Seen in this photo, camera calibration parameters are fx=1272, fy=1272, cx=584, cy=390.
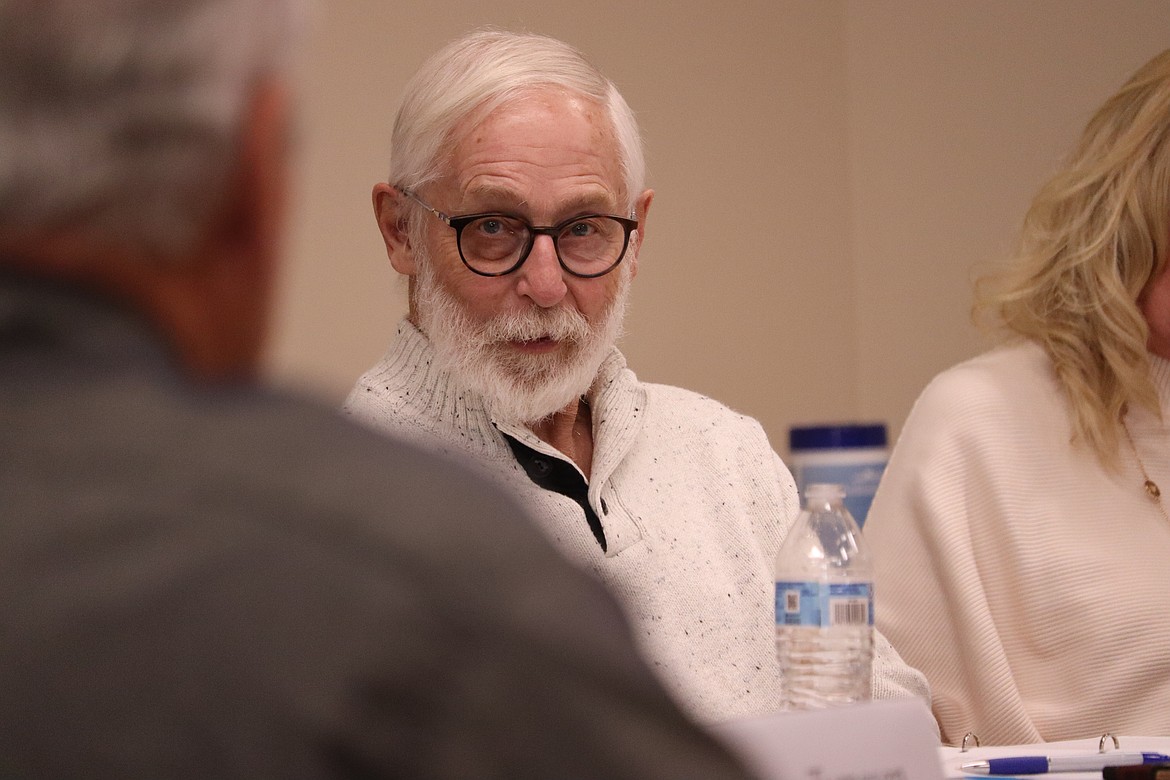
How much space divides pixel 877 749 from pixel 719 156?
10.4ft

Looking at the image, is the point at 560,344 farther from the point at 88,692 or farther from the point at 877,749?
the point at 88,692

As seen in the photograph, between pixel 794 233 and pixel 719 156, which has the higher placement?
pixel 719 156

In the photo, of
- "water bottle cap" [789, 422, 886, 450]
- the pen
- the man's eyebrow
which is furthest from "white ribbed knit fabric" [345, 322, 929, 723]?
"water bottle cap" [789, 422, 886, 450]

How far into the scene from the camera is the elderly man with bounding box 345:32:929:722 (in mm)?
1737

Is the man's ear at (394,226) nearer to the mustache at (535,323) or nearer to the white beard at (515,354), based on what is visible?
the white beard at (515,354)

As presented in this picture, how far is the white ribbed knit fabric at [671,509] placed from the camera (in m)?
1.68

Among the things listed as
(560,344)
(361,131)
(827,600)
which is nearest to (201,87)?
(827,600)

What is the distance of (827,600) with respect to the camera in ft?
4.65

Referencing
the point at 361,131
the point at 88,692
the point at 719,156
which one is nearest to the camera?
the point at 88,692

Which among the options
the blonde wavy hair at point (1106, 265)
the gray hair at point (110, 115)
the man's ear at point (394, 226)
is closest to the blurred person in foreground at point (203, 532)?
the gray hair at point (110, 115)

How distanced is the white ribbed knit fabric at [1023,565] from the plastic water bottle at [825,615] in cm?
49

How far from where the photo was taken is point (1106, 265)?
2.23m

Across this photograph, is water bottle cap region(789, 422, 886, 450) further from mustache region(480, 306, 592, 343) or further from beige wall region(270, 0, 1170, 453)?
mustache region(480, 306, 592, 343)

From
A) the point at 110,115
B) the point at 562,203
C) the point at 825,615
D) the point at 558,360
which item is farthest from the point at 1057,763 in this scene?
the point at 110,115
